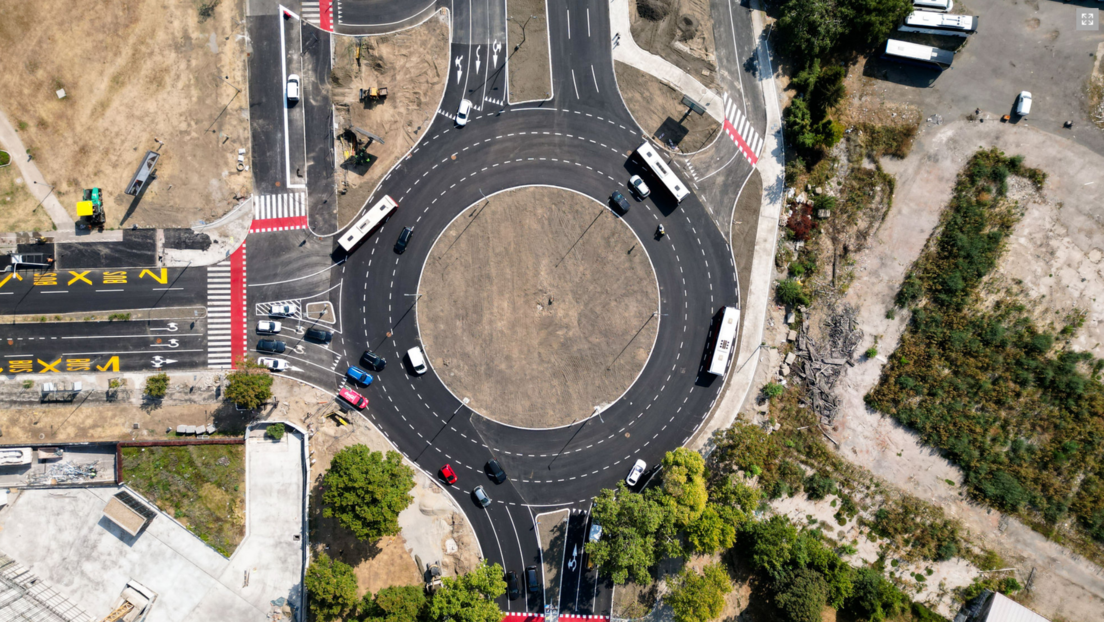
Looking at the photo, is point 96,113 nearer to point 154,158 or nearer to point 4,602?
point 154,158

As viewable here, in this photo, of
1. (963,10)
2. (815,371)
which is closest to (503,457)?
(815,371)

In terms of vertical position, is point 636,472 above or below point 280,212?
below

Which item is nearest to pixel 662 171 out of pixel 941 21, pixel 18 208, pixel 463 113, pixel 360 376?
pixel 463 113

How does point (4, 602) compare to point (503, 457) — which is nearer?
point (4, 602)

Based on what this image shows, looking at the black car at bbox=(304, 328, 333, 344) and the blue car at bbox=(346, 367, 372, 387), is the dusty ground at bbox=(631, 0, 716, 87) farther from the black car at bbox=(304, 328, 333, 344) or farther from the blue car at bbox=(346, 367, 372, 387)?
the blue car at bbox=(346, 367, 372, 387)

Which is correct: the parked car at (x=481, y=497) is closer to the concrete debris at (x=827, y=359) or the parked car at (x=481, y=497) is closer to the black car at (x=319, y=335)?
the black car at (x=319, y=335)

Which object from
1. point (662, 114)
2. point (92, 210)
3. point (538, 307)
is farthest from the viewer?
point (662, 114)

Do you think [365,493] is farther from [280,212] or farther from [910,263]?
[910,263]
